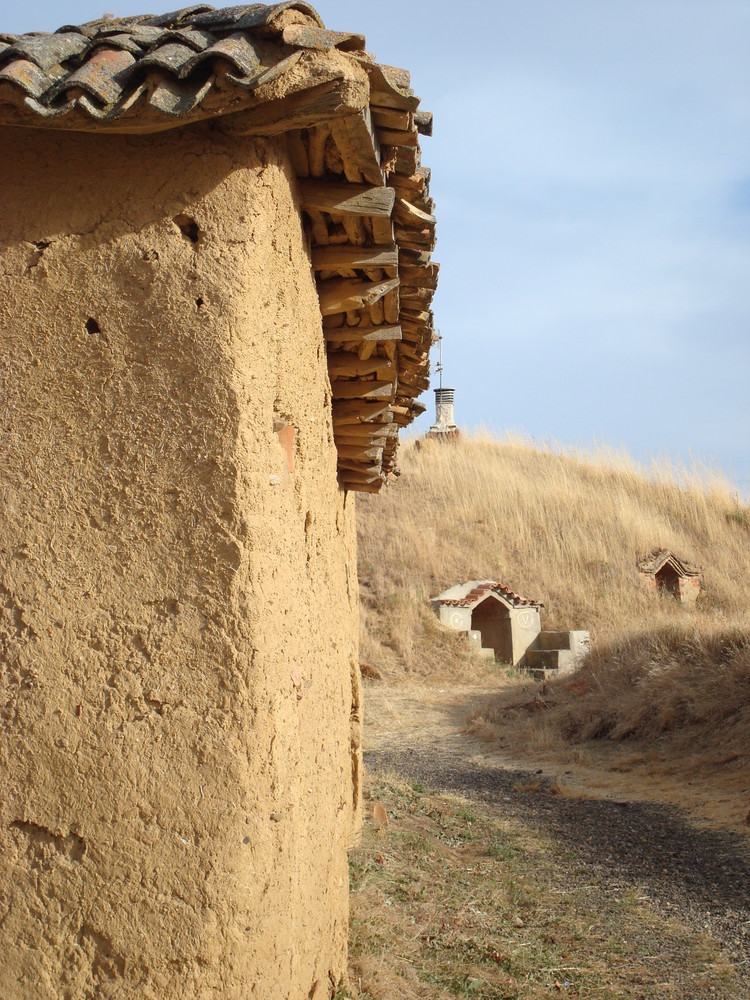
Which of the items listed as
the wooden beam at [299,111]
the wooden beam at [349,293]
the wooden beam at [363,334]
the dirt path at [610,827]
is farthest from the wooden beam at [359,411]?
the dirt path at [610,827]

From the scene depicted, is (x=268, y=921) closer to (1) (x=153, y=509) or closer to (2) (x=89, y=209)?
(1) (x=153, y=509)

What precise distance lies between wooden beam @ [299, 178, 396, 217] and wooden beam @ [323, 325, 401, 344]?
73cm

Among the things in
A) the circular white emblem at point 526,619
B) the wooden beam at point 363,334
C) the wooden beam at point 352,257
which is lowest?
the circular white emblem at point 526,619

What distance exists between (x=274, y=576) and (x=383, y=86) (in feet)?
4.76

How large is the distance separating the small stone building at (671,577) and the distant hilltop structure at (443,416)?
9.52 metres

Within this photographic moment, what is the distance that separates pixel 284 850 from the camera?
2373 mm

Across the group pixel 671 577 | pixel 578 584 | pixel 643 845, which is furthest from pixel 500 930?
pixel 671 577

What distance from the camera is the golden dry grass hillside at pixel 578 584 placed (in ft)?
34.3

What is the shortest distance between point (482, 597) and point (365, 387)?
13531 mm

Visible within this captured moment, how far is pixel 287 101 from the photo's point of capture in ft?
7.68

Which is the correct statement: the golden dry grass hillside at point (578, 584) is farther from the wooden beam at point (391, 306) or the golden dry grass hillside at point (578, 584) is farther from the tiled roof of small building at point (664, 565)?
the wooden beam at point (391, 306)

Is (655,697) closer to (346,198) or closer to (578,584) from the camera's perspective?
(578,584)

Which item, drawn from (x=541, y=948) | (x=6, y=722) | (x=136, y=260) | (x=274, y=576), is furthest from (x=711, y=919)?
(x=136, y=260)

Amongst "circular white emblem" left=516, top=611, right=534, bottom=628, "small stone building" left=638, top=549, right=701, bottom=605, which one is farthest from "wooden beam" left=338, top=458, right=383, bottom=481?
"small stone building" left=638, top=549, right=701, bottom=605
